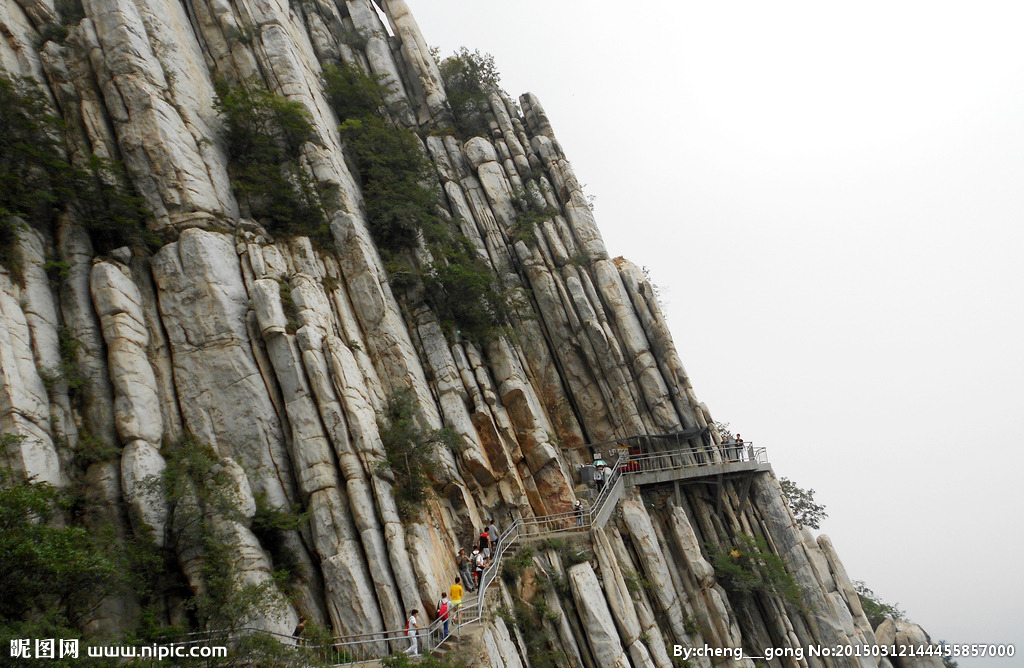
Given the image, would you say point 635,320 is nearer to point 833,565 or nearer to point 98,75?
point 833,565

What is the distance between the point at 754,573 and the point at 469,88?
38163 mm

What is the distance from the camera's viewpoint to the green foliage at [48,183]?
18.3m

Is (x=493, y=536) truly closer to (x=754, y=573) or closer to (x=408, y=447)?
(x=408, y=447)

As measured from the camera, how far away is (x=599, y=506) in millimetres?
23578

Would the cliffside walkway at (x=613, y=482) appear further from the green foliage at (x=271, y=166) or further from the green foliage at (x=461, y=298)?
the green foliage at (x=271, y=166)

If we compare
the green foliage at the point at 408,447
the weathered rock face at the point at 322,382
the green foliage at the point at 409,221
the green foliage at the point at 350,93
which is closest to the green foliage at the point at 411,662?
the weathered rock face at the point at 322,382

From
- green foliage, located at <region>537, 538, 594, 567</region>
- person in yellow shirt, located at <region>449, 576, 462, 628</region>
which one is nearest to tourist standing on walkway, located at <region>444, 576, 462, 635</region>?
person in yellow shirt, located at <region>449, 576, 462, 628</region>

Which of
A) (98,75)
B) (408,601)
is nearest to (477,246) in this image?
(98,75)

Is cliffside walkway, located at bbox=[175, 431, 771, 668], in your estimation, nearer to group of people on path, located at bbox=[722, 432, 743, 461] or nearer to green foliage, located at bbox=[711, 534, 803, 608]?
group of people on path, located at bbox=[722, 432, 743, 461]

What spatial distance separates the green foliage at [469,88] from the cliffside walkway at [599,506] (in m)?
25.8

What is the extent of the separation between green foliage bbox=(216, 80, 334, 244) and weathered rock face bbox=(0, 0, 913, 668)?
78 cm

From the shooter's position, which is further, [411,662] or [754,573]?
[754,573]

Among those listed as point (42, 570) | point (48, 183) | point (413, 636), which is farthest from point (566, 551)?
point (48, 183)

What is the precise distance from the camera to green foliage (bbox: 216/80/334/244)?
969 inches
